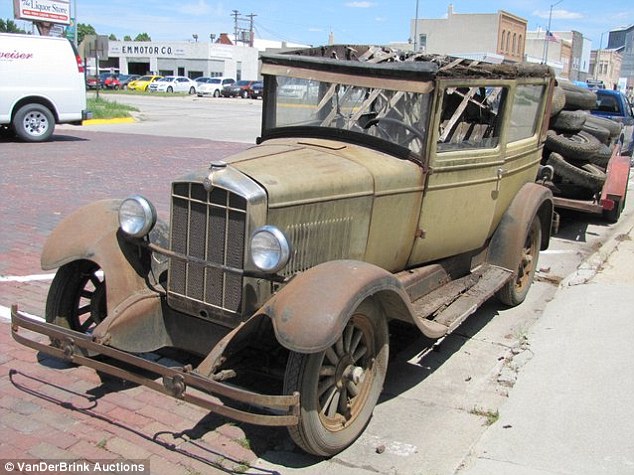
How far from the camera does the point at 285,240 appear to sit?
3.17 m

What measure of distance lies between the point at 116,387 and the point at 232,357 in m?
0.93

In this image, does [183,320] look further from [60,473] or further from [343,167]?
[343,167]

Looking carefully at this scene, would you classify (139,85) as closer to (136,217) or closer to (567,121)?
(567,121)

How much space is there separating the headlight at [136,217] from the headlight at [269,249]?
34.0 inches

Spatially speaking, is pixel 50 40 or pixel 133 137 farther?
Answer: pixel 133 137

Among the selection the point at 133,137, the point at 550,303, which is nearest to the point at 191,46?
the point at 133,137

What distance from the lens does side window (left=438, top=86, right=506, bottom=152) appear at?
4738 millimetres

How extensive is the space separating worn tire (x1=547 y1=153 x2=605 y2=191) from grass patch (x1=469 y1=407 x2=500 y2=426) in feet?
17.1

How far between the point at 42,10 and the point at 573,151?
20.4 m

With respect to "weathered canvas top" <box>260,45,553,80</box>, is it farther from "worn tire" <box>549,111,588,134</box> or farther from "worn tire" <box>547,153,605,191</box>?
"worn tire" <box>549,111,588,134</box>

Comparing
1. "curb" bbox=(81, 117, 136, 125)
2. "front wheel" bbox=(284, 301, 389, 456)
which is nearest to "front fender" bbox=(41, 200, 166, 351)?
"front wheel" bbox=(284, 301, 389, 456)

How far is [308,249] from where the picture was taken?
3.67 m

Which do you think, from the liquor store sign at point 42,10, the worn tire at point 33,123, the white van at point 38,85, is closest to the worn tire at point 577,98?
the white van at point 38,85

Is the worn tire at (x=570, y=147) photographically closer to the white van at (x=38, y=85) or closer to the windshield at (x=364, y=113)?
the windshield at (x=364, y=113)
